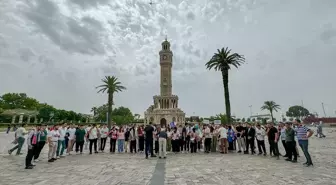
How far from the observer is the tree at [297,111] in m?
129

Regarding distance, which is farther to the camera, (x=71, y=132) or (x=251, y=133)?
(x=71, y=132)

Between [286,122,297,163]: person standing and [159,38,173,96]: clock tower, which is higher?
[159,38,173,96]: clock tower

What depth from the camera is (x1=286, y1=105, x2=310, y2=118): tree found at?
5079 inches

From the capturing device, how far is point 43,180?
23.0 ft

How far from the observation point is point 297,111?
131m

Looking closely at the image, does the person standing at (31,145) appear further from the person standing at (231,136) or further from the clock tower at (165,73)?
the clock tower at (165,73)

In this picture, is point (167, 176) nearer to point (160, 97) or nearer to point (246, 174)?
point (246, 174)

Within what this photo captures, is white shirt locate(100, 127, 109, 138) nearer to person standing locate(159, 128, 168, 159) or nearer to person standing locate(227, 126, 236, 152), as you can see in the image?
person standing locate(159, 128, 168, 159)

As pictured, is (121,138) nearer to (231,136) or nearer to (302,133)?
(231,136)

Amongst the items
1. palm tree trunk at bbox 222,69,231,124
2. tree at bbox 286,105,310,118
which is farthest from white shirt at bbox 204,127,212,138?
tree at bbox 286,105,310,118

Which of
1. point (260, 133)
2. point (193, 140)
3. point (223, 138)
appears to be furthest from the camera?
point (193, 140)

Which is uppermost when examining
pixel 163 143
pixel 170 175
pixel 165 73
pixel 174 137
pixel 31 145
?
pixel 165 73

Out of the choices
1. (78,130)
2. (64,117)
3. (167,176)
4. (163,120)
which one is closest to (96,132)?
(78,130)

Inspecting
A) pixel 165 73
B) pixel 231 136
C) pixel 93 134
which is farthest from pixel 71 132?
pixel 165 73
